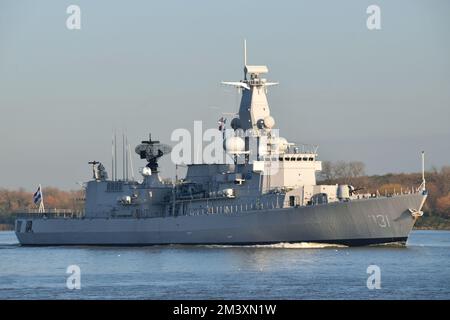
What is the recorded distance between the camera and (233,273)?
4925cm

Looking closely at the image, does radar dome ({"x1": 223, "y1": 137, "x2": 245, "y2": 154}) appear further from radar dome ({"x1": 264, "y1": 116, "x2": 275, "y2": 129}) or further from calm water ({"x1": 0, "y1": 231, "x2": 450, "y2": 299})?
calm water ({"x1": 0, "y1": 231, "x2": 450, "y2": 299})

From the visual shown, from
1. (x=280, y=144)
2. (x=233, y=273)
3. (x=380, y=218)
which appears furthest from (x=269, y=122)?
(x=233, y=273)

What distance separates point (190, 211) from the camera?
Result: 68750mm

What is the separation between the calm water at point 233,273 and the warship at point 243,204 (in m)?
1.25

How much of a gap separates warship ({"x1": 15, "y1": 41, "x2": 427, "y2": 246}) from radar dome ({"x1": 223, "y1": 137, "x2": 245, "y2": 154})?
6 centimetres

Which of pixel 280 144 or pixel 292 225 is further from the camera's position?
pixel 280 144

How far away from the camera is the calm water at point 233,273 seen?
42.3 m

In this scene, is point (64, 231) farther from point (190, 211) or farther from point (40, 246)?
point (190, 211)

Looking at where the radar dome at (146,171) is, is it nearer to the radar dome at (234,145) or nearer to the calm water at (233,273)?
the calm water at (233,273)

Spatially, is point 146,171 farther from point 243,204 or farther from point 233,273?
point 233,273

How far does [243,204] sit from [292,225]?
4133mm

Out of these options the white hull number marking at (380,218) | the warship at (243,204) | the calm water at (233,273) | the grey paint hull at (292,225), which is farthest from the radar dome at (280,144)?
the white hull number marking at (380,218)
